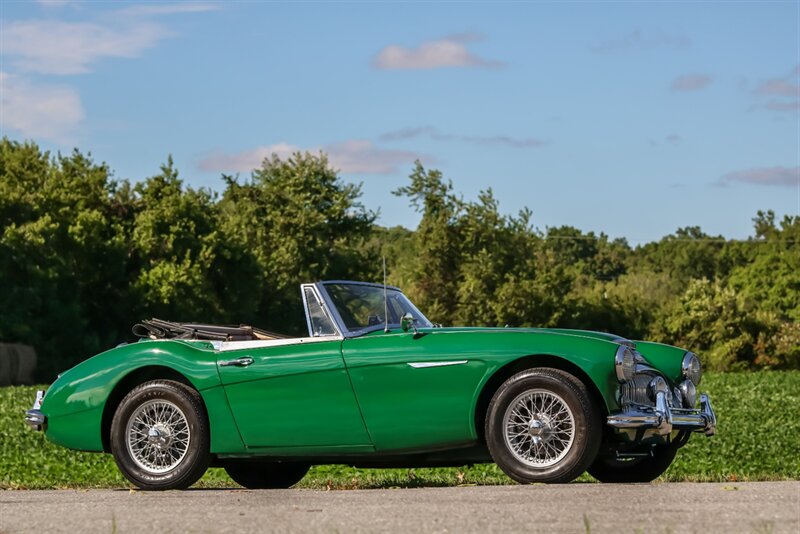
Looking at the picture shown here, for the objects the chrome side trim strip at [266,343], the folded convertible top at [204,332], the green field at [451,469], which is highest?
the folded convertible top at [204,332]

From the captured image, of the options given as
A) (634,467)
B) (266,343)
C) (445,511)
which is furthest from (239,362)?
(634,467)

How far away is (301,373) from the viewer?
981cm

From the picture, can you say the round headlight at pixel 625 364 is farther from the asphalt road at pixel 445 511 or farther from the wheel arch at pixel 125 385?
the wheel arch at pixel 125 385

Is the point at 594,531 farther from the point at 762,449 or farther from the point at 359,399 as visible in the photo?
the point at 762,449

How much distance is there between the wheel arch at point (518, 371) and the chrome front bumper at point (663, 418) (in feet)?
0.49

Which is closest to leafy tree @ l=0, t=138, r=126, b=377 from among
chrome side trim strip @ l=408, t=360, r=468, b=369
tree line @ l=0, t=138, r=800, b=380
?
tree line @ l=0, t=138, r=800, b=380

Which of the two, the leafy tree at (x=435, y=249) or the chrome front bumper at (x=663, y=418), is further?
the leafy tree at (x=435, y=249)

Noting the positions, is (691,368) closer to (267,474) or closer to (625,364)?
(625,364)

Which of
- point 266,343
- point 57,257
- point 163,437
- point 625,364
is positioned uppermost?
point 57,257

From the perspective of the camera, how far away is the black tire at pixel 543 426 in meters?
9.02

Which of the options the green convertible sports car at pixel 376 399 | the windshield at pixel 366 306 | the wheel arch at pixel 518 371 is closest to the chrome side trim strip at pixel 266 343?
the green convertible sports car at pixel 376 399

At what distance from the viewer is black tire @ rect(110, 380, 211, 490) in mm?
10070

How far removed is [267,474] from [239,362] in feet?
5.54

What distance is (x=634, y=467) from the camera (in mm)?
10695
